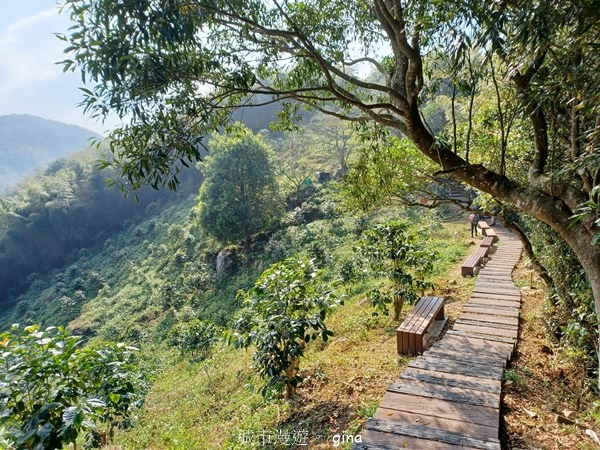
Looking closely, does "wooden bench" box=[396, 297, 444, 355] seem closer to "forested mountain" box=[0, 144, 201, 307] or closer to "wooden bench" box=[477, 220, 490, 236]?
"wooden bench" box=[477, 220, 490, 236]

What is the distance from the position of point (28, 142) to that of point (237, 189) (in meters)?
189

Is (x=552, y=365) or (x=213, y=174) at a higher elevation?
(x=213, y=174)

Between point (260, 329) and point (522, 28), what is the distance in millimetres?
3301

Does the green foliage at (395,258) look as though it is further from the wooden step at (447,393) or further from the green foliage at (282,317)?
the wooden step at (447,393)

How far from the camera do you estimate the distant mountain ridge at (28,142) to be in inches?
5832

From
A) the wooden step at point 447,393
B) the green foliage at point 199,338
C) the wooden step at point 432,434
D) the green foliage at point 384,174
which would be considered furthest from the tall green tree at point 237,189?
the wooden step at point 432,434

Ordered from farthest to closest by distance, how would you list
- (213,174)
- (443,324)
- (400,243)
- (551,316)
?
(213,174), (400,243), (443,324), (551,316)

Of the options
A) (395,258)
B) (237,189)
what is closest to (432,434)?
(395,258)

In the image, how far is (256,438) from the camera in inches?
136

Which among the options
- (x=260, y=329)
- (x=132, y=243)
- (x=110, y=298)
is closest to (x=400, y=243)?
(x=260, y=329)

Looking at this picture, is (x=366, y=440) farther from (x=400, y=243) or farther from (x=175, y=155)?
A: (x=400, y=243)

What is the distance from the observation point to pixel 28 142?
511 feet

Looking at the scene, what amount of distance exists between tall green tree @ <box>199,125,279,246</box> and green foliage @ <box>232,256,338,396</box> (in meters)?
14.1

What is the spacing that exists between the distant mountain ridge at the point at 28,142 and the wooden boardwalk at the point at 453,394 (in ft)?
572
